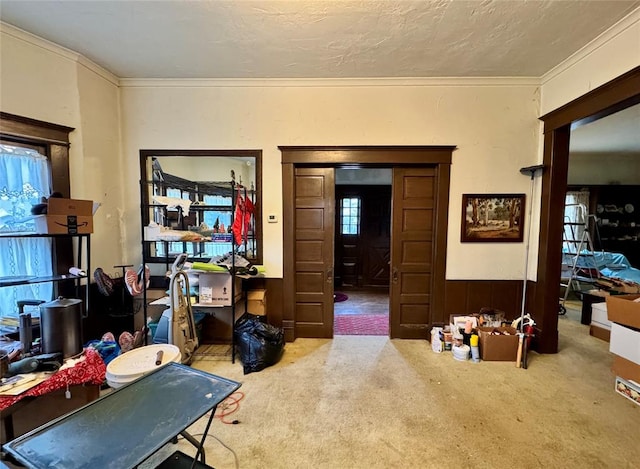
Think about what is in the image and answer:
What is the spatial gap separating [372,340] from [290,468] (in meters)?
2.00

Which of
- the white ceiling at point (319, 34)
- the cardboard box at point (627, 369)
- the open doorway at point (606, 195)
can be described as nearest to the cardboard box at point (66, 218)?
the white ceiling at point (319, 34)

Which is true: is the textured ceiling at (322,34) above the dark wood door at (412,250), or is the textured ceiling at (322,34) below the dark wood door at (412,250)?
above

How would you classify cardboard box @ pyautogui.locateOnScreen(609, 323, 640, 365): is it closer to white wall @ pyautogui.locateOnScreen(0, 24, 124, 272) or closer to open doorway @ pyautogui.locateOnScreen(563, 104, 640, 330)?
open doorway @ pyautogui.locateOnScreen(563, 104, 640, 330)

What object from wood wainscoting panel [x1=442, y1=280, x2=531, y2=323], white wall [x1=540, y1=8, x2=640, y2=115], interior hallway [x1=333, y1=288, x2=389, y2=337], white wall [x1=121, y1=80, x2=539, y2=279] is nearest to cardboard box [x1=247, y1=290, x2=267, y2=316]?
interior hallway [x1=333, y1=288, x2=389, y2=337]

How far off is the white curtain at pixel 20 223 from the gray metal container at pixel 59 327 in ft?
2.37

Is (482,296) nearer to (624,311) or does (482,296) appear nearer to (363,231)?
(624,311)

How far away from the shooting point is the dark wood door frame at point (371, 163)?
3.28 meters

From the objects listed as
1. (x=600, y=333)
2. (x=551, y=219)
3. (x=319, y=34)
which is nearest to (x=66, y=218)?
(x=319, y=34)

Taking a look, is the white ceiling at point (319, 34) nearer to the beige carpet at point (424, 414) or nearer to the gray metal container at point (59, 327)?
the gray metal container at point (59, 327)

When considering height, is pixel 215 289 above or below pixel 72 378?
above

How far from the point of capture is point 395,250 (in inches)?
137

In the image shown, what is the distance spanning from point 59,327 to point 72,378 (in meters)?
0.36

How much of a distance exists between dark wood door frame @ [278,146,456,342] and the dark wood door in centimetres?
10

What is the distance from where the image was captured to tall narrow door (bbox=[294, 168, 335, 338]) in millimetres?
3438
